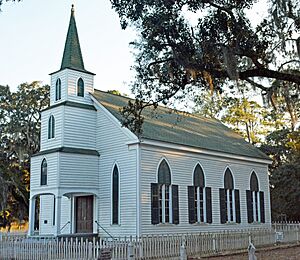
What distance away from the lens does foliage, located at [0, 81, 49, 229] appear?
36781 mm

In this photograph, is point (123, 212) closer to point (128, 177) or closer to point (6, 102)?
point (128, 177)

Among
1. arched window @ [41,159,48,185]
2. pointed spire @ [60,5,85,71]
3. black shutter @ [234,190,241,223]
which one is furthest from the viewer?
black shutter @ [234,190,241,223]

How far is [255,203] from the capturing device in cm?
3028

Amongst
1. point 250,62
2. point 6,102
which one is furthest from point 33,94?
point 250,62

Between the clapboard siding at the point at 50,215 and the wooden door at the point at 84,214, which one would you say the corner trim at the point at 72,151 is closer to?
the wooden door at the point at 84,214

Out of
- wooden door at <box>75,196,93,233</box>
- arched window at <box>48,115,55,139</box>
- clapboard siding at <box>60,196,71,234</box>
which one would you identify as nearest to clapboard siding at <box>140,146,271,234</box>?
wooden door at <box>75,196,93,233</box>

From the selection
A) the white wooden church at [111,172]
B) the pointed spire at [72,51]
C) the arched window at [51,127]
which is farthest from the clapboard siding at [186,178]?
the pointed spire at [72,51]

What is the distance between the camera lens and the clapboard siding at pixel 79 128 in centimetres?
2344

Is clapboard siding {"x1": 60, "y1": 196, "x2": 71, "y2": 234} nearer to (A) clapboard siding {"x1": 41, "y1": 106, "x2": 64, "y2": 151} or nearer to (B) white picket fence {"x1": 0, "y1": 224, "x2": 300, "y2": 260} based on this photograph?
(A) clapboard siding {"x1": 41, "y1": 106, "x2": 64, "y2": 151}

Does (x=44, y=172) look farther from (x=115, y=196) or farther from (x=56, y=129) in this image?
(x=115, y=196)

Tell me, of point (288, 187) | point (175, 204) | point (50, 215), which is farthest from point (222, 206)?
point (288, 187)

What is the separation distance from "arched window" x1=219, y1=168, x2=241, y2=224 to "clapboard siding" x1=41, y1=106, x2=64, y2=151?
1040cm

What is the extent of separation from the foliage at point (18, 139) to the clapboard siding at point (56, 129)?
39.9ft

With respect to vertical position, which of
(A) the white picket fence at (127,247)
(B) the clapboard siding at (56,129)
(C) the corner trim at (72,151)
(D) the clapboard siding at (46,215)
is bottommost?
(A) the white picket fence at (127,247)
